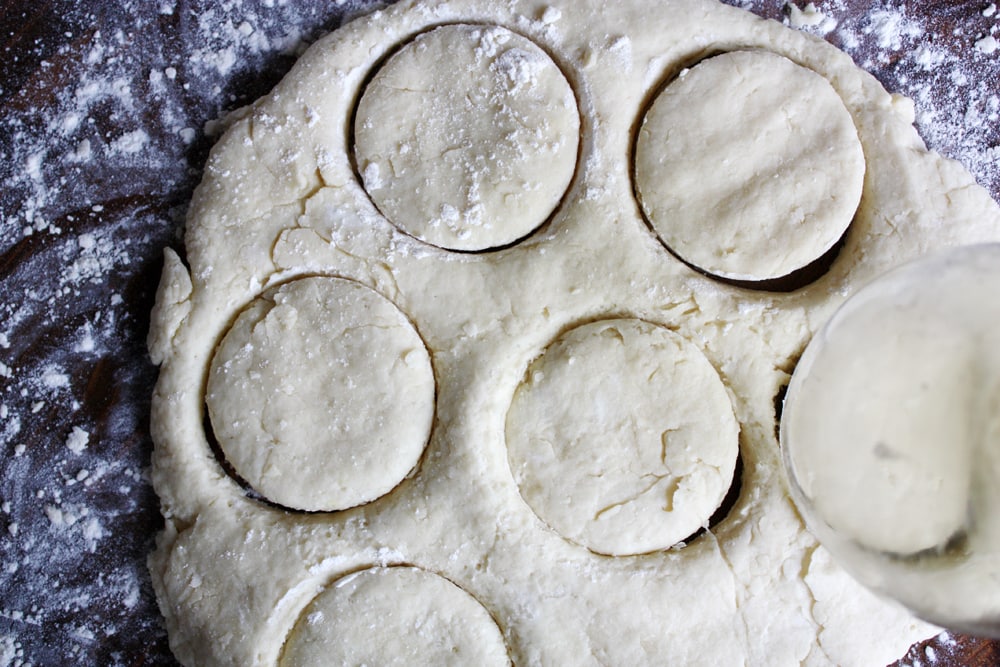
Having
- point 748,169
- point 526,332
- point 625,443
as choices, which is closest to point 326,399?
point 526,332

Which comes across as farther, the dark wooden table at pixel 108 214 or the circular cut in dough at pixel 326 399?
the dark wooden table at pixel 108 214

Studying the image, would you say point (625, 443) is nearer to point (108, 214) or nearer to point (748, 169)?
point (748, 169)

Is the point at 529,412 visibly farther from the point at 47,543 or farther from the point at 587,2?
the point at 47,543

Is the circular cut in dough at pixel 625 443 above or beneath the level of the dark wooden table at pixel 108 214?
beneath

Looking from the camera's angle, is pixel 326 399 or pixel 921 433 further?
pixel 326 399

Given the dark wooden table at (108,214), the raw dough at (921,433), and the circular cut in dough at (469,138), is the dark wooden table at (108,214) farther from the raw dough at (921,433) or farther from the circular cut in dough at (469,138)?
the raw dough at (921,433)

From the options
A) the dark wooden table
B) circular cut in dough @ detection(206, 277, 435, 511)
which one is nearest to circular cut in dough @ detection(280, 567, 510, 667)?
circular cut in dough @ detection(206, 277, 435, 511)

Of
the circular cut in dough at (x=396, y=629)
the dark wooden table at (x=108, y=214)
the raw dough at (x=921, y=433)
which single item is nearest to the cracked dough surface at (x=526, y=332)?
the circular cut in dough at (x=396, y=629)
